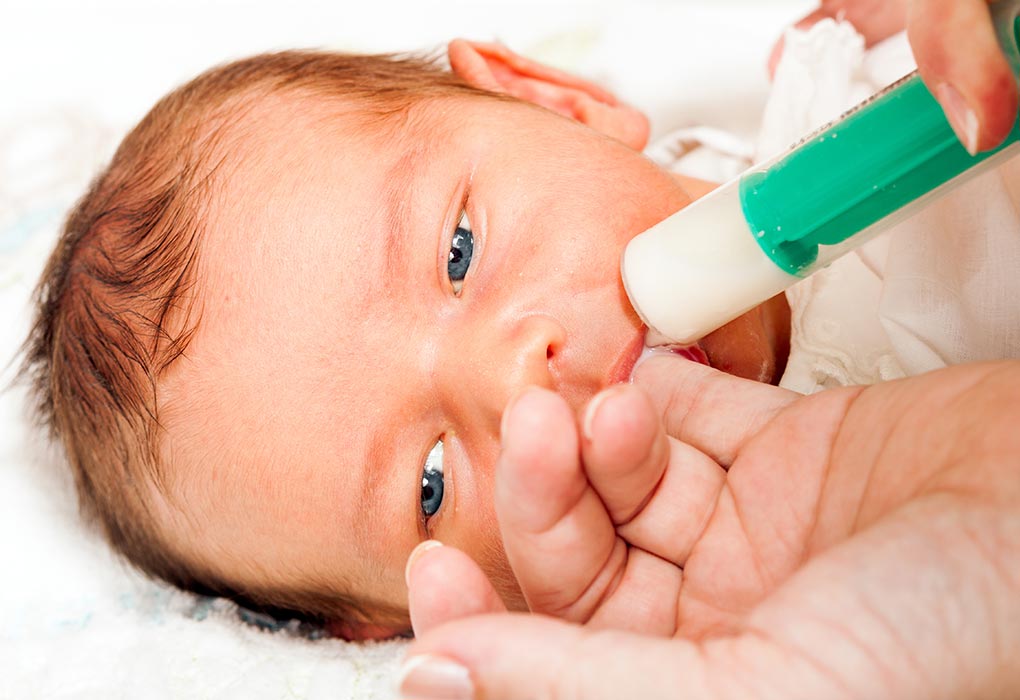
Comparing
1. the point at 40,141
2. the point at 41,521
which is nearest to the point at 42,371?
the point at 41,521

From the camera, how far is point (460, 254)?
1.07 metres

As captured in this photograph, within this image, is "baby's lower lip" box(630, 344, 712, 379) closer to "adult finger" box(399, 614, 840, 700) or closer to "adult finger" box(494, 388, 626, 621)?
"adult finger" box(494, 388, 626, 621)

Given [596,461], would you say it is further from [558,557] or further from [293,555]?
[293,555]

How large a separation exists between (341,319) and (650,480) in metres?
0.41

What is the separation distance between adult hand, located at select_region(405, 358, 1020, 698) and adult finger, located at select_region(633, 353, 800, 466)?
0.45 feet

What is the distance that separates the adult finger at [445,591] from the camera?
2.36ft

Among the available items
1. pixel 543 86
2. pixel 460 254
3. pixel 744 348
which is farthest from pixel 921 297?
pixel 543 86

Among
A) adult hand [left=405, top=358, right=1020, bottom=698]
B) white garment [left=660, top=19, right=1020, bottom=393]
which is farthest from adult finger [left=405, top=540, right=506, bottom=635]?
white garment [left=660, top=19, right=1020, bottom=393]

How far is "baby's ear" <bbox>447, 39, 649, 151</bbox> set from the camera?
1.48 metres

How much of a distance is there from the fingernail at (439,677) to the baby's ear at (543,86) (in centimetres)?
104

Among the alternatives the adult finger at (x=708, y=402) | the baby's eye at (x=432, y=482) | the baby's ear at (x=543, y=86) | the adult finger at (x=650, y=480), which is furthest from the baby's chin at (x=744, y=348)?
the baby's ear at (x=543, y=86)

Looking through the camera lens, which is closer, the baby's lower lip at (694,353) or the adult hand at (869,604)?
the adult hand at (869,604)

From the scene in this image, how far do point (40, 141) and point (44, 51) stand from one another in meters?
0.23

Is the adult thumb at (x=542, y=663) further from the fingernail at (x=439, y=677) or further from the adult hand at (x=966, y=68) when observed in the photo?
the adult hand at (x=966, y=68)
